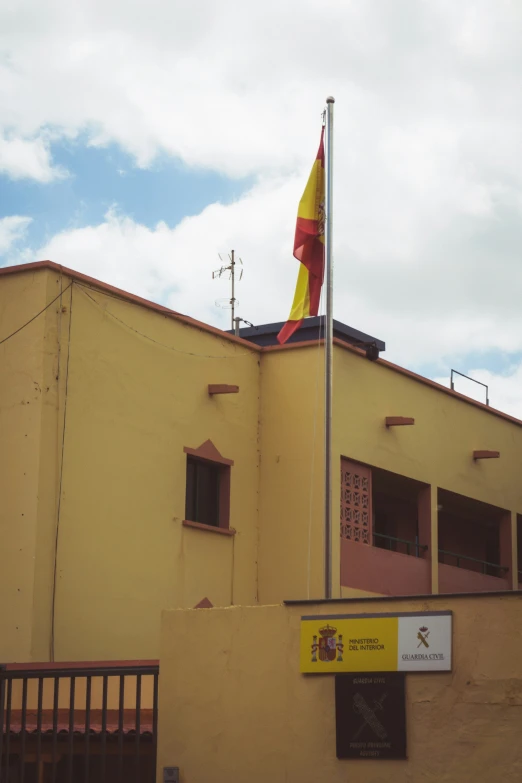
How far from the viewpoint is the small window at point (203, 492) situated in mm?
19906

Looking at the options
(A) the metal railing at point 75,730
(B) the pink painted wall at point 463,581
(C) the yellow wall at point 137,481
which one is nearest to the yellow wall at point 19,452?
(C) the yellow wall at point 137,481

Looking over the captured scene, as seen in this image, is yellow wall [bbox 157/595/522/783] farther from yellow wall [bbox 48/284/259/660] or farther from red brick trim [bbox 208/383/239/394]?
red brick trim [bbox 208/383/239/394]

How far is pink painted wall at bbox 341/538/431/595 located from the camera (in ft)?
67.5

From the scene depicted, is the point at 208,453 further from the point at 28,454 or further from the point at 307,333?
the point at 307,333

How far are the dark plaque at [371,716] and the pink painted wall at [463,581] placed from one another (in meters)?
12.7

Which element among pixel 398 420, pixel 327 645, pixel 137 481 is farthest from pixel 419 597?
pixel 398 420

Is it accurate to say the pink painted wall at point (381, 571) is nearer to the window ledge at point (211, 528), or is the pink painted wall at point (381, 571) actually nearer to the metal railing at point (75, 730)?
the window ledge at point (211, 528)

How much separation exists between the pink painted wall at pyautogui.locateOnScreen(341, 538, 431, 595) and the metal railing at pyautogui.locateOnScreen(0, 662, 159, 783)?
5691 mm

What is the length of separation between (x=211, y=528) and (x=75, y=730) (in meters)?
6.19

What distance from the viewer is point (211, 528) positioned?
64.7ft

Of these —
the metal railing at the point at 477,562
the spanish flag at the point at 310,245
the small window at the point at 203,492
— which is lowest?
the metal railing at the point at 477,562

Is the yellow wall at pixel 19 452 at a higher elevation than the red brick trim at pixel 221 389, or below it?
below

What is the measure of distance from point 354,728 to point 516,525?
54.4 feet

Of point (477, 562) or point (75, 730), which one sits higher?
point (477, 562)
